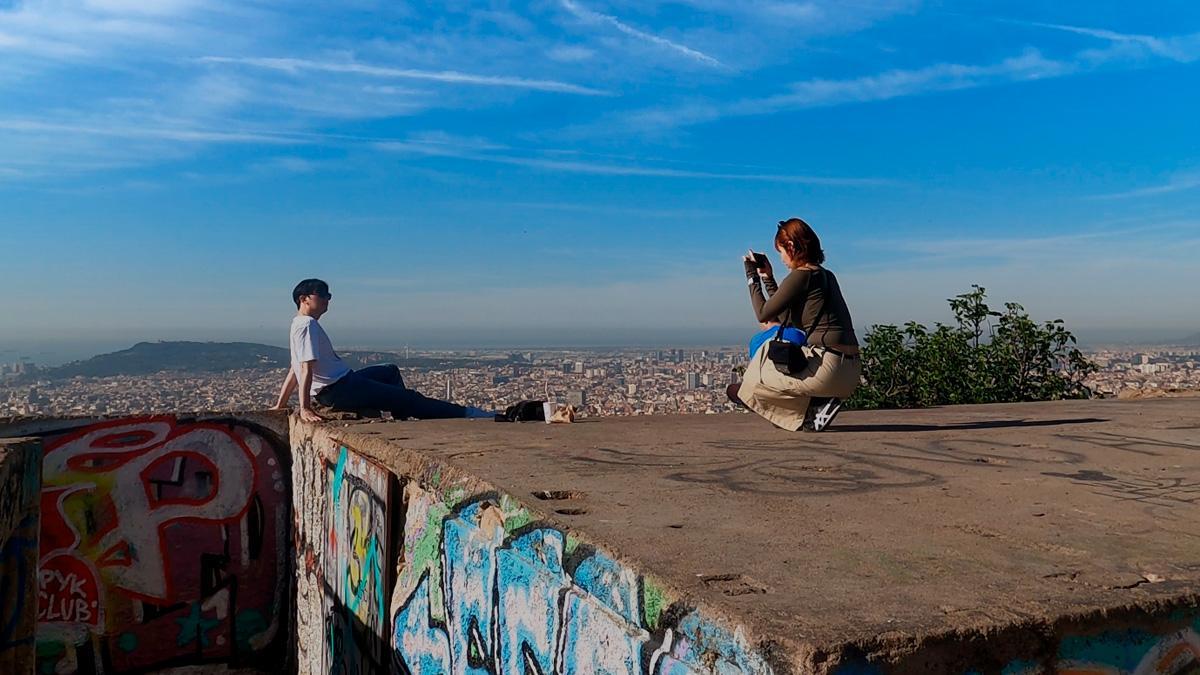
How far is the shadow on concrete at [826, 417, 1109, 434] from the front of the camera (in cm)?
692

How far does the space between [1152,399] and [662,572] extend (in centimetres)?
981

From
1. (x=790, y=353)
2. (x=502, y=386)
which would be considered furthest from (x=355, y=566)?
(x=502, y=386)

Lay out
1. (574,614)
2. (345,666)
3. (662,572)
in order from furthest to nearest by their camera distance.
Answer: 1. (345,666)
2. (574,614)
3. (662,572)

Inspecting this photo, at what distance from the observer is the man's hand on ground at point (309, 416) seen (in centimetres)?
739

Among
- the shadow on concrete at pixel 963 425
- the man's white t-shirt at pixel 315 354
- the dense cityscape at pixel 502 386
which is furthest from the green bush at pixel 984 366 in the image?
the man's white t-shirt at pixel 315 354

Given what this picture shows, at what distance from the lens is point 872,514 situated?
11.8 feet

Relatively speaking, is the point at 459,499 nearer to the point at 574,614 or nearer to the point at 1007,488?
the point at 574,614

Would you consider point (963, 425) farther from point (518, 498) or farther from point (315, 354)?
point (315, 354)

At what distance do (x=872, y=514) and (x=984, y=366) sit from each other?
985cm

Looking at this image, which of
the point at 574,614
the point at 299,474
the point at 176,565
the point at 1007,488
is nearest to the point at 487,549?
the point at 574,614

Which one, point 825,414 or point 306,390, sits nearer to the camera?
point 825,414

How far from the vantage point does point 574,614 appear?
10.7 feet

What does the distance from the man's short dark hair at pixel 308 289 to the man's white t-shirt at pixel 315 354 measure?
170 millimetres

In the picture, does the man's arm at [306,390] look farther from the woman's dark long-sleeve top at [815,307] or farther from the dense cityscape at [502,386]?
the woman's dark long-sleeve top at [815,307]
